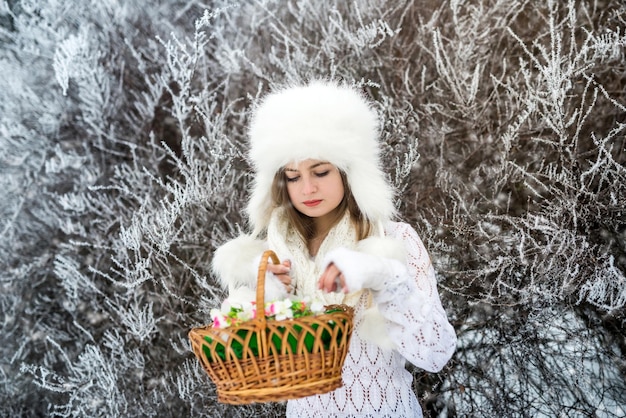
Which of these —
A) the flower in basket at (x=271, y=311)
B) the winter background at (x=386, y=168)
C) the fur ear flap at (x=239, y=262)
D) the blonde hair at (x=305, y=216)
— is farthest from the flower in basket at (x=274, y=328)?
the winter background at (x=386, y=168)

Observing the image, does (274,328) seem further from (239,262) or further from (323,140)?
(323,140)

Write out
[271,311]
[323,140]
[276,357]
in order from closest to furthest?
1. [276,357]
2. [271,311]
3. [323,140]

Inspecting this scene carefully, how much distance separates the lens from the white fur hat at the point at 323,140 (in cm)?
177

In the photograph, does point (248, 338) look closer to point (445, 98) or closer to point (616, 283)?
point (616, 283)

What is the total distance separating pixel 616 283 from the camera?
2.66m

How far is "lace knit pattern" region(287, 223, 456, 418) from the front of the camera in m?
1.53

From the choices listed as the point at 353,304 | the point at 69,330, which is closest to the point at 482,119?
the point at 353,304

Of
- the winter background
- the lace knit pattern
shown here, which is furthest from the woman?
the winter background

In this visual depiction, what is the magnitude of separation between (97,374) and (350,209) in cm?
208

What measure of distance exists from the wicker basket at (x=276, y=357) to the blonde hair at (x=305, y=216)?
0.50m

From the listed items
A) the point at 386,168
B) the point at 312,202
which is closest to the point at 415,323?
the point at 312,202

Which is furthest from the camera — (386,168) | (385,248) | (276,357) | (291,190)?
(386,168)

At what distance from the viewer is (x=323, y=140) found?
176 centimetres

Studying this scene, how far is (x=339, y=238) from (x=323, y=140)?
319 millimetres
